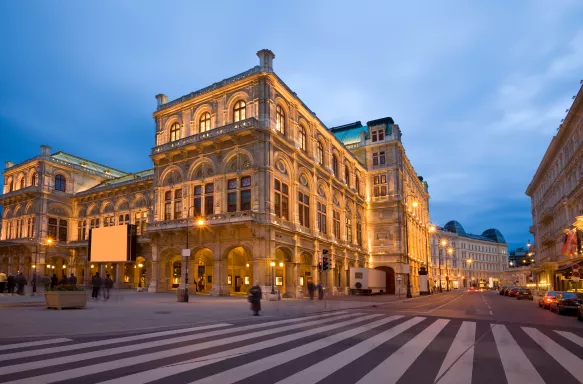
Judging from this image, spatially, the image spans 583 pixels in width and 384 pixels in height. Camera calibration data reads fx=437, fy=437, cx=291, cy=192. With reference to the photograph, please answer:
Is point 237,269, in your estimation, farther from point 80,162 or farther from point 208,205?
point 80,162

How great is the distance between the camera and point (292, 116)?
143ft

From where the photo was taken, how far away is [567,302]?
23484 millimetres

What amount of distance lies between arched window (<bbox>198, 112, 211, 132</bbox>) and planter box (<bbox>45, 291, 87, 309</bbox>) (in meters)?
25.3

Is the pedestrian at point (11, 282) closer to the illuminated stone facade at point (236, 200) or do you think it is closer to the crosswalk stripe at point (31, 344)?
the illuminated stone facade at point (236, 200)

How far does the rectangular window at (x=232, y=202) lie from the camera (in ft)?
128

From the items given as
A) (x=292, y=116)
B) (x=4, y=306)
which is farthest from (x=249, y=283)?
(x=4, y=306)

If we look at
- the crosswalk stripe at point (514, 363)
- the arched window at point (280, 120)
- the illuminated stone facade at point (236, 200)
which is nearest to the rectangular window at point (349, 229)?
Answer: the illuminated stone facade at point (236, 200)

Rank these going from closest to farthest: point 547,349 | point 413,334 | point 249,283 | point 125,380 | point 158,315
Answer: point 125,380 < point 547,349 < point 413,334 < point 158,315 < point 249,283

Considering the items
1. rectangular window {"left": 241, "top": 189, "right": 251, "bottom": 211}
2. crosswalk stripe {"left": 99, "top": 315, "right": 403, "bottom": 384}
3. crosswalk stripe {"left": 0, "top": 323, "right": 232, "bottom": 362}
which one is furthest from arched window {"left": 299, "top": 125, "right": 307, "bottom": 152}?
crosswalk stripe {"left": 99, "top": 315, "right": 403, "bottom": 384}

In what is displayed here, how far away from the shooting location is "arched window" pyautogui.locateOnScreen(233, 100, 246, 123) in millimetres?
40312

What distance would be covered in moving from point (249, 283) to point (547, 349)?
111 feet

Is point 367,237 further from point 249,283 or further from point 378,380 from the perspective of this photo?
point 378,380

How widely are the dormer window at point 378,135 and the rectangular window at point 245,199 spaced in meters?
34.0

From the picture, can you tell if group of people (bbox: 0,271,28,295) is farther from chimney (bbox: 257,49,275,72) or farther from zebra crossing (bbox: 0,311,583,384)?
chimney (bbox: 257,49,275,72)
